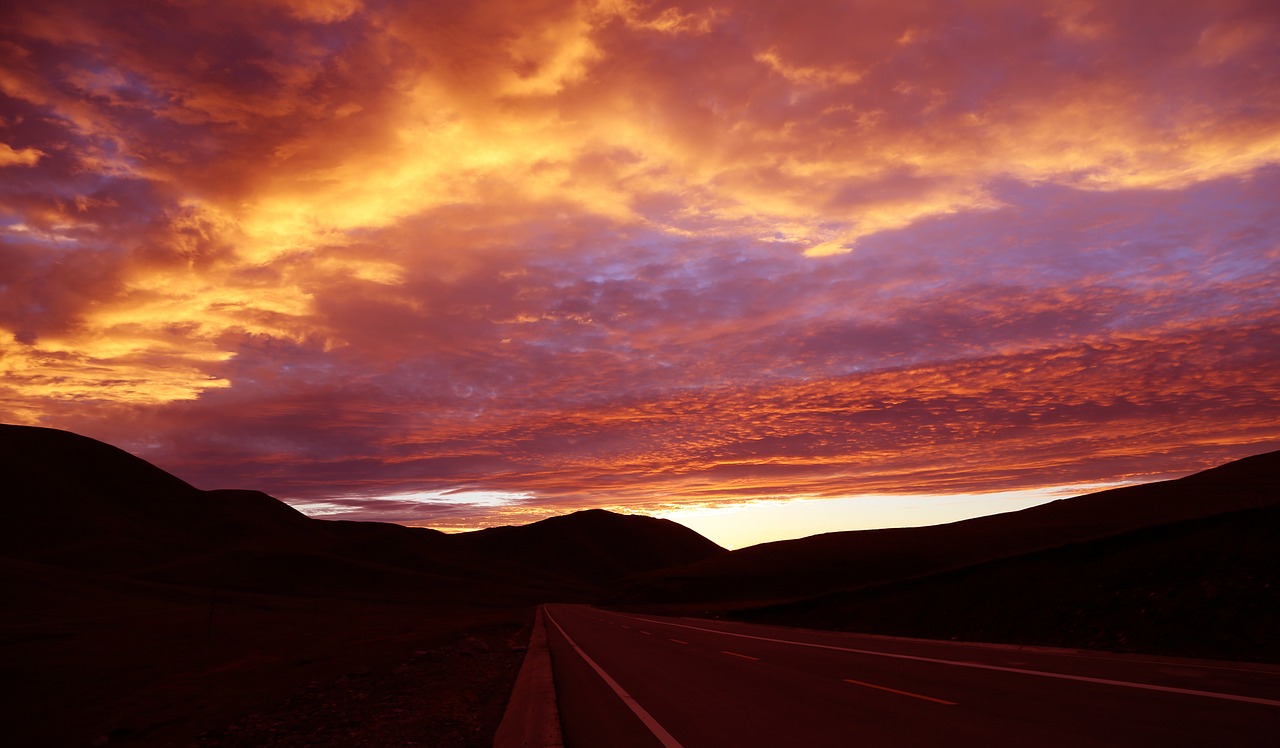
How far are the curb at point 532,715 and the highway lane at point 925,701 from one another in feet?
0.94

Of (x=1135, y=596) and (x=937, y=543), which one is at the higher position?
(x=937, y=543)

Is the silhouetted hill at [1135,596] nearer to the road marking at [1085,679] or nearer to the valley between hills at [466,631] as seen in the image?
the valley between hills at [466,631]

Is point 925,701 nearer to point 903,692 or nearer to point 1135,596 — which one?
point 903,692

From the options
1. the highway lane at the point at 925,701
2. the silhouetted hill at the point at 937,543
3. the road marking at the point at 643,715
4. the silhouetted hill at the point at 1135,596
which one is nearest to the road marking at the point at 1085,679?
the highway lane at the point at 925,701

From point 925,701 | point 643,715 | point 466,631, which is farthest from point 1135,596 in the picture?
point 466,631

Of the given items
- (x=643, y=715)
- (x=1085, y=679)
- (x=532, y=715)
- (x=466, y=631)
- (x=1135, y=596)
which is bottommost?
(x=466, y=631)

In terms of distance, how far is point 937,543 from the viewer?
112875 millimetres

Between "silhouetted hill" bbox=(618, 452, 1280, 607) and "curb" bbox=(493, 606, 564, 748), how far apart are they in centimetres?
6483

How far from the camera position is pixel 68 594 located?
93.2 metres

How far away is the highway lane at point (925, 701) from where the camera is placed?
27.2 ft

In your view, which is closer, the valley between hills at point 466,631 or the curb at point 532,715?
the curb at point 532,715

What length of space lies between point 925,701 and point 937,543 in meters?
113

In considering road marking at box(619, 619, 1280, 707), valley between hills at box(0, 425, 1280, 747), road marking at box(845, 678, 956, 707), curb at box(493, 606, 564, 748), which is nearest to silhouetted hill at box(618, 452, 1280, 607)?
valley between hills at box(0, 425, 1280, 747)

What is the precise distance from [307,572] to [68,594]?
75.2 metres
